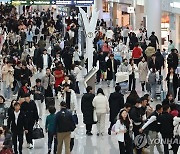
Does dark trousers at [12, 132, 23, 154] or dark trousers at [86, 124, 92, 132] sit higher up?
dark trousers at [12, 132, 23, 154]

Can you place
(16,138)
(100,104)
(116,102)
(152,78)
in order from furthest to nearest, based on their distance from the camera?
1. (152,78)
2. (116,102)
3. (100,104)
4. (16,138)

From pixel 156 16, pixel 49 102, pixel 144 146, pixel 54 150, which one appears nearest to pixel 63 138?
pixel 54 150

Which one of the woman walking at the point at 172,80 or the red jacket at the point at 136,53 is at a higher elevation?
the red jacket at the point at 136,53

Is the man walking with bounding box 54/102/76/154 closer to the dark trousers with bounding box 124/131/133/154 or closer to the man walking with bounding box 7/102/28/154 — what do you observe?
the man walking with bounding box 7/102/28/154

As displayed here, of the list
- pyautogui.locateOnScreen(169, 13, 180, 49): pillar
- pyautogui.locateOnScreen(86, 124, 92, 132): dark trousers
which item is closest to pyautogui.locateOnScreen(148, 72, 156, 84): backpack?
pyautogui.locateOnScreen(86, 124, 92, 132): dark trousers

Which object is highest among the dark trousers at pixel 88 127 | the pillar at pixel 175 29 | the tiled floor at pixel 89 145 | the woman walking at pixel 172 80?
the pillar at pixel 175 29

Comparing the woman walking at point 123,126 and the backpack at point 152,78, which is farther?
the backpack at point 152,78

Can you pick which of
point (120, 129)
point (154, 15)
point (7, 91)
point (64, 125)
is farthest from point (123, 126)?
point (154, 15)

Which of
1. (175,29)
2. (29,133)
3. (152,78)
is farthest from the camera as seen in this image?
(175,29)

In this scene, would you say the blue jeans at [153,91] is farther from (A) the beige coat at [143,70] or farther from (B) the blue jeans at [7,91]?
(B) the blue jeans at [7,91]

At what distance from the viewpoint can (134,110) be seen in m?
12.8

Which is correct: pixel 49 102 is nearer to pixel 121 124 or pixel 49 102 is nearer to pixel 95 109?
pixel 95 109

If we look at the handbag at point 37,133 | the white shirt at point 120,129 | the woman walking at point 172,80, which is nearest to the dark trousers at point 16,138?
the handbag at point 37,133

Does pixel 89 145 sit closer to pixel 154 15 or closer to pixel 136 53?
pixel 136 53
